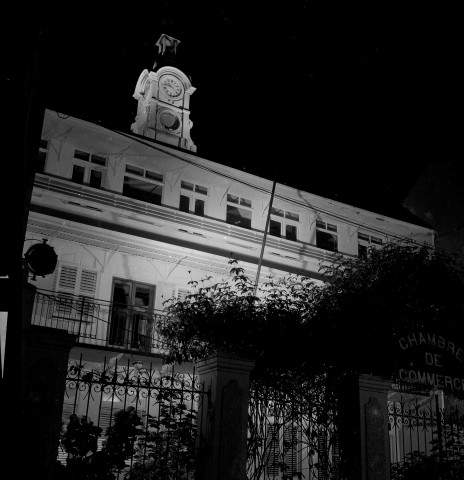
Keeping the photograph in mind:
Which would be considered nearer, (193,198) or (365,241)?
(193,198)

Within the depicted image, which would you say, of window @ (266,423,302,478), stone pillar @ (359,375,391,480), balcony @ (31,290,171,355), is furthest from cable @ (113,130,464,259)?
window @ (266,423,302,478)

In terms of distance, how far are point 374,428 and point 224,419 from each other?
9.12 ft

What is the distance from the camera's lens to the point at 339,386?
10.0m

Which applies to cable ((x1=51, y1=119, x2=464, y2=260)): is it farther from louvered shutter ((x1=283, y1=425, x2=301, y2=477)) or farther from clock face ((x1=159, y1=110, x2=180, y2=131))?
louvered shutter ((x1=283, y1=425, x2=301, y2=477))

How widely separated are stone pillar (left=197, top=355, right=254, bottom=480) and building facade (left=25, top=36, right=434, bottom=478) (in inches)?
279

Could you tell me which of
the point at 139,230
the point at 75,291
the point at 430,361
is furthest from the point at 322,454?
the point at 139,230

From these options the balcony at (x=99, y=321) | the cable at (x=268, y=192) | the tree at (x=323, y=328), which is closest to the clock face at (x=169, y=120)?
the cable at (x=268, y=192)

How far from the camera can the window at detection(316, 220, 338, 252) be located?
2502cm

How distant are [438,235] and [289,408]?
1920 cm

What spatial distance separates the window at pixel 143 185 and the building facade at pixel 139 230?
4cm

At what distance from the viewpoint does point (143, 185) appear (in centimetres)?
2180

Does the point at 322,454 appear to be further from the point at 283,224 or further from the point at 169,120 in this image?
the point at 169,120

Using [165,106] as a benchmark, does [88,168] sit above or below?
below

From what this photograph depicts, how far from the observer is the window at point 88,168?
66.5ft
